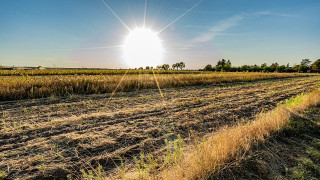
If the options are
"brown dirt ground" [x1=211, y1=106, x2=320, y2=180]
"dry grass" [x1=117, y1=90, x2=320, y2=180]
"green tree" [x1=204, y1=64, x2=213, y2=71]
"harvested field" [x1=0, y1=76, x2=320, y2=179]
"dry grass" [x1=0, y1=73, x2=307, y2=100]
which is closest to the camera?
A: "dry grass" [x1=117, y1=90, x2=320, y2=180]

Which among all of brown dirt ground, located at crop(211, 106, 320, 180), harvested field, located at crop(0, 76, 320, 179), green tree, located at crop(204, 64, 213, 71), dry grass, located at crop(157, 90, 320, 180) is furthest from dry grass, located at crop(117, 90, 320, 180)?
green tree, located at crop(204, 64, 213, 71)

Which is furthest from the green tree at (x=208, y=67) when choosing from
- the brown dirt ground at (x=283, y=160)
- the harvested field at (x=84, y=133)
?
the brown dirt ground at (x=283, y=160)

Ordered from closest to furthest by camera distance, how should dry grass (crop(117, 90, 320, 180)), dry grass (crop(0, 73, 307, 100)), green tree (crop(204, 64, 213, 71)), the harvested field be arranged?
dry grass (crop(117, 90, 320, 180))
the harvested field
dry grass (crop(0, 73, 307, 100))
green tree (crop(204, 64, 213, 71))

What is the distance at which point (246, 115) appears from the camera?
5.49 m

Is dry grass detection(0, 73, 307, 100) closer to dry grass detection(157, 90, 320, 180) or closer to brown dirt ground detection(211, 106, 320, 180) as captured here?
dry grass detection(157, 90, 320, 180)

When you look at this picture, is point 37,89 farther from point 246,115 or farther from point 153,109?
point 246,115

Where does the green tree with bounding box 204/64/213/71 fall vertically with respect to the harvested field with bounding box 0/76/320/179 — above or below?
above

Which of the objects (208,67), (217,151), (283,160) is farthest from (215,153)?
(208,67)

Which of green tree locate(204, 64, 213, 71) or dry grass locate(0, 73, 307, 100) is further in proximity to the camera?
green tree locate(204, 64, 213, 71)

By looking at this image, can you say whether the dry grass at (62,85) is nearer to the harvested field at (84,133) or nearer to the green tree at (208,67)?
the harvested field at (84,133)

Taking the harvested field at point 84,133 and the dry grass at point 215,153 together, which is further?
the harvested field at point 84,133

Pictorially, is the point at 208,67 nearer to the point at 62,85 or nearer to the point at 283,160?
the point at 62,85

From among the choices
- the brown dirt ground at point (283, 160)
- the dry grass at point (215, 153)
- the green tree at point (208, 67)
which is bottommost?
the brown dirt ground at point (283, 160)

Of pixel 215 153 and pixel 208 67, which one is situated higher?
pixel 208 67
